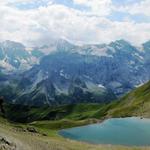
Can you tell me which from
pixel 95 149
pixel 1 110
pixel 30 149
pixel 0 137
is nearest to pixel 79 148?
pixel 95 149

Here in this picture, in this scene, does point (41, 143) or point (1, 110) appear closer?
point (41, 143)

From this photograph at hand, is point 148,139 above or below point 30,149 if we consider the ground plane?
below

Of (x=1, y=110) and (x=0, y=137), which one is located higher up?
(x=0, y=137)

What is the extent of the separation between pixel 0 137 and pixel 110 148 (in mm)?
29387

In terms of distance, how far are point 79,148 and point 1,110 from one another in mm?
65851

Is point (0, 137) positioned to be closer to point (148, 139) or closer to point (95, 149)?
point (95, 149)

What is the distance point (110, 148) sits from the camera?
249 feet

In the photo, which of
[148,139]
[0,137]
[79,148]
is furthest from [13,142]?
[148,139]

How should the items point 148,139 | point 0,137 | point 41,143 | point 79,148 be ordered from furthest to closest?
point 148,139 → point 79,148 → point 41,143 → point 0,137

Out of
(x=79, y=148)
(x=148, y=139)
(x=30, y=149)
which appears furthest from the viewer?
(x=148, y=139)

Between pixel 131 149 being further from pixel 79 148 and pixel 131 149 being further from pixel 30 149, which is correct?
pixel 30 149

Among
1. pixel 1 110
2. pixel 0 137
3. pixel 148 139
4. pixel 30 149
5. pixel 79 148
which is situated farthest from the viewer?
pixel 1 110

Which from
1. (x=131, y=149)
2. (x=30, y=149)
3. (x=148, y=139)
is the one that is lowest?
(x=148, y=139)

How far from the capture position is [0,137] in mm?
53125
